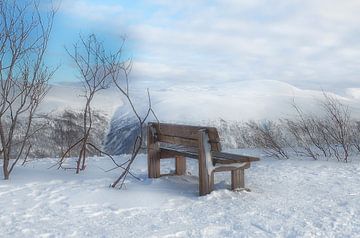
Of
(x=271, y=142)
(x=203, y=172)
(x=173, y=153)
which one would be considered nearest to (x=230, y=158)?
(x=203, y=172)

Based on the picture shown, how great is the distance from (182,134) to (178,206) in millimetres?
1328

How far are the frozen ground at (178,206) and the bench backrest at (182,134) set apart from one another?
2.20 ft

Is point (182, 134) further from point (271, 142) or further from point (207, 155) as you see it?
point (271, 142)

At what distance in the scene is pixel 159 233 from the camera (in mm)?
4227

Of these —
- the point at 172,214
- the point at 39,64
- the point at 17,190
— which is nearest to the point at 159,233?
the point at 172,214

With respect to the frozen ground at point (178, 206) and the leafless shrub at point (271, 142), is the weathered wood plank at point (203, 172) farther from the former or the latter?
the leafless shrub at point (271, 142)

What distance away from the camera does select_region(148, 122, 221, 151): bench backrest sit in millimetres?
5805

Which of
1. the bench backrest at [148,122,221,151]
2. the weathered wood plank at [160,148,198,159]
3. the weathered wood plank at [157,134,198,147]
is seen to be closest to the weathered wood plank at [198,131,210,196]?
the bench backrest at [148,122,221,151]

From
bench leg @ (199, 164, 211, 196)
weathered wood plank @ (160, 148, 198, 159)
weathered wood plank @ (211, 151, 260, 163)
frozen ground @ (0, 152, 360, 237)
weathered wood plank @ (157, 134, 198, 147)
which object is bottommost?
frozen ground @ (0, 152, 360, 237)

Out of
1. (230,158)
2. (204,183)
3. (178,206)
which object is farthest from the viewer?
(230,158)

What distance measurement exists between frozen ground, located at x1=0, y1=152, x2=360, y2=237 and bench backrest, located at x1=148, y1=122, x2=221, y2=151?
2.20 feet

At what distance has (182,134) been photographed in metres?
6.31

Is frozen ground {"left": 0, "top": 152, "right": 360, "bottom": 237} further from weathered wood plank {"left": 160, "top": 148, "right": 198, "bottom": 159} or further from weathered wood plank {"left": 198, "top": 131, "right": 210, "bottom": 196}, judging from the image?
weathered wood plank {"left": 160, "top": 148, "right": 198, "bottom": 159}

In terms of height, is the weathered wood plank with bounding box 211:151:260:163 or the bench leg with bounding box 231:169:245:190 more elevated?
the weathered wood plank with bounding box 211:151:260:163
